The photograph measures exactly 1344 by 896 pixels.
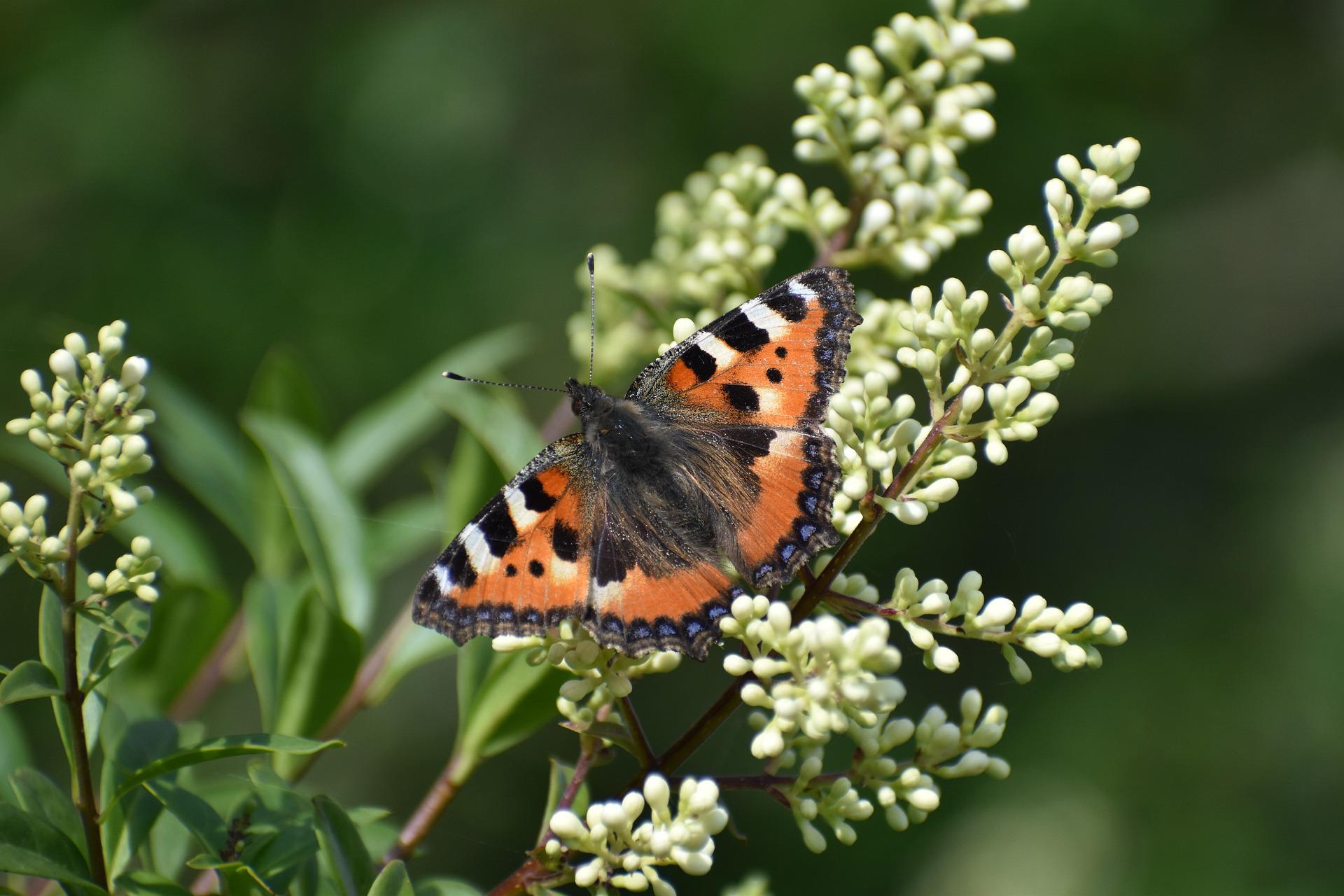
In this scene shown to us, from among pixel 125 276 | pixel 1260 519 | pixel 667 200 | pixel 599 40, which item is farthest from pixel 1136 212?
pixel 125 276

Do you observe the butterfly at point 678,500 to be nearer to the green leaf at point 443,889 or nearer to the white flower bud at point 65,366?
the green leaf at point 443,889

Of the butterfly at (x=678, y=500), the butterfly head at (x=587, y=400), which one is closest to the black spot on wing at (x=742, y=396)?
the butterfly at (x=678, y=500)

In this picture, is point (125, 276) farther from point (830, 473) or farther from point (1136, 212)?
point (1136, 212)

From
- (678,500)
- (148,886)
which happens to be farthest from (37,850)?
(678,500)

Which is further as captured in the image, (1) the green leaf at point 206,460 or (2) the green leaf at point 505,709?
(1) the green leaf at point 206,460

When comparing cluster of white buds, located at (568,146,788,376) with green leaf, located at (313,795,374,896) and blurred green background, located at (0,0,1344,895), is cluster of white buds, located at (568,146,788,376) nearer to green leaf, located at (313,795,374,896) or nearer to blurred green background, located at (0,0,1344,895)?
green leaf, located at (313,795,374,896)

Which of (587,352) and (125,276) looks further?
(125,276)

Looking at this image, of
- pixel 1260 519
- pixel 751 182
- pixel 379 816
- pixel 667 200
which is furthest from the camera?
pixel 1260 519
